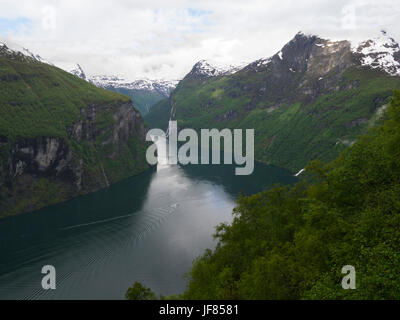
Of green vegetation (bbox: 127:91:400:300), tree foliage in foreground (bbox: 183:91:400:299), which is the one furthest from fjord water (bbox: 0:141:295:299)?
green vegetation (bbox: 127:91:400:300)

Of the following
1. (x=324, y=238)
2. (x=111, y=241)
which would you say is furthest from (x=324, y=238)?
(x=111, y=241)

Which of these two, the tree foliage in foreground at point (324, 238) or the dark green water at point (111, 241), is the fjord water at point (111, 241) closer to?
the dark green water at point (111, 241)

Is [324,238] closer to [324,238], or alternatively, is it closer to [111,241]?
[324,238]

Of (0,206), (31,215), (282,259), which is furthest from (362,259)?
(0,206)

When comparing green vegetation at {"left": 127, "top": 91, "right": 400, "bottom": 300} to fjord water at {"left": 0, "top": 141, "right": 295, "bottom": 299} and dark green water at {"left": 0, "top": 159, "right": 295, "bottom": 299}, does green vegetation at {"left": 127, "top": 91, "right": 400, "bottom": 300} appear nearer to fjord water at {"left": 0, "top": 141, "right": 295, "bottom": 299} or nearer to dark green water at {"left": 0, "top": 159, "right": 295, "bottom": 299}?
fjord water at {"left": 0, "top": 141, "right": 295, "bottom": 299}

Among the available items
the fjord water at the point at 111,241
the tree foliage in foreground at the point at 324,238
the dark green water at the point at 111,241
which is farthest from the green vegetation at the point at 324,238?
the dark green water at the point at 111,241

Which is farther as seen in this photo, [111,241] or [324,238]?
[111,241]

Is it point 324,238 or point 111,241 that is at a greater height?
point 111,241

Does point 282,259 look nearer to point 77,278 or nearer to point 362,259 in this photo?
point 362,259
